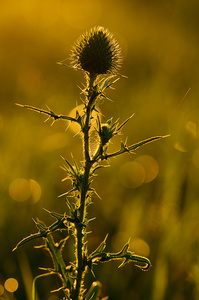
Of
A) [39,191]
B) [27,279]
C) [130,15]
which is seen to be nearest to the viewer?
[27,279]

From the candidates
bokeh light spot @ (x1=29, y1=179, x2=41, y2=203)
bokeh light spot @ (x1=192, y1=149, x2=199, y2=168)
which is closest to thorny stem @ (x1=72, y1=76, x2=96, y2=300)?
bokeh light spot @ (x1=29, y1=179, x2=41, y2=203)

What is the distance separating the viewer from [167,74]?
20.6 ft

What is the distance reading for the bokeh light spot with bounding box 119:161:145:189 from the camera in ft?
13.5

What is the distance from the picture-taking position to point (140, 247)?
319 centimetres

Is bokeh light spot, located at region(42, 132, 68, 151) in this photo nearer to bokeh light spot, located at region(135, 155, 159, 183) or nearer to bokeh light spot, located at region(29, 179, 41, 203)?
bokeh light spot, located at region(29, 179, 41, 203)

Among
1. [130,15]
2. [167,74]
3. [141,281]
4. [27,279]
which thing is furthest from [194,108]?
[130,15]

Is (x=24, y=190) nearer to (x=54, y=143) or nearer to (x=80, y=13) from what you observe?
(x=54, y=143)

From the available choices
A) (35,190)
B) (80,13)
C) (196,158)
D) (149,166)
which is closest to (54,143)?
(35,190)

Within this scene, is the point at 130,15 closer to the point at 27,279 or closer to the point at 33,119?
the point at 33,119

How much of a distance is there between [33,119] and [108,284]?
255 centimetres

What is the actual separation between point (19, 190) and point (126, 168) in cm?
115

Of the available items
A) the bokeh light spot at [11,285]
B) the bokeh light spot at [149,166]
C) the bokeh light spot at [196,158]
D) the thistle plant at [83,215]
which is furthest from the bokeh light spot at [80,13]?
the thistle plant at [83,215]

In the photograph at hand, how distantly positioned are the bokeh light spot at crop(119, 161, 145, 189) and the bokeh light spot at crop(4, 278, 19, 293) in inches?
60.2

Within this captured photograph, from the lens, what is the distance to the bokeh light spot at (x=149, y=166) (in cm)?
415
